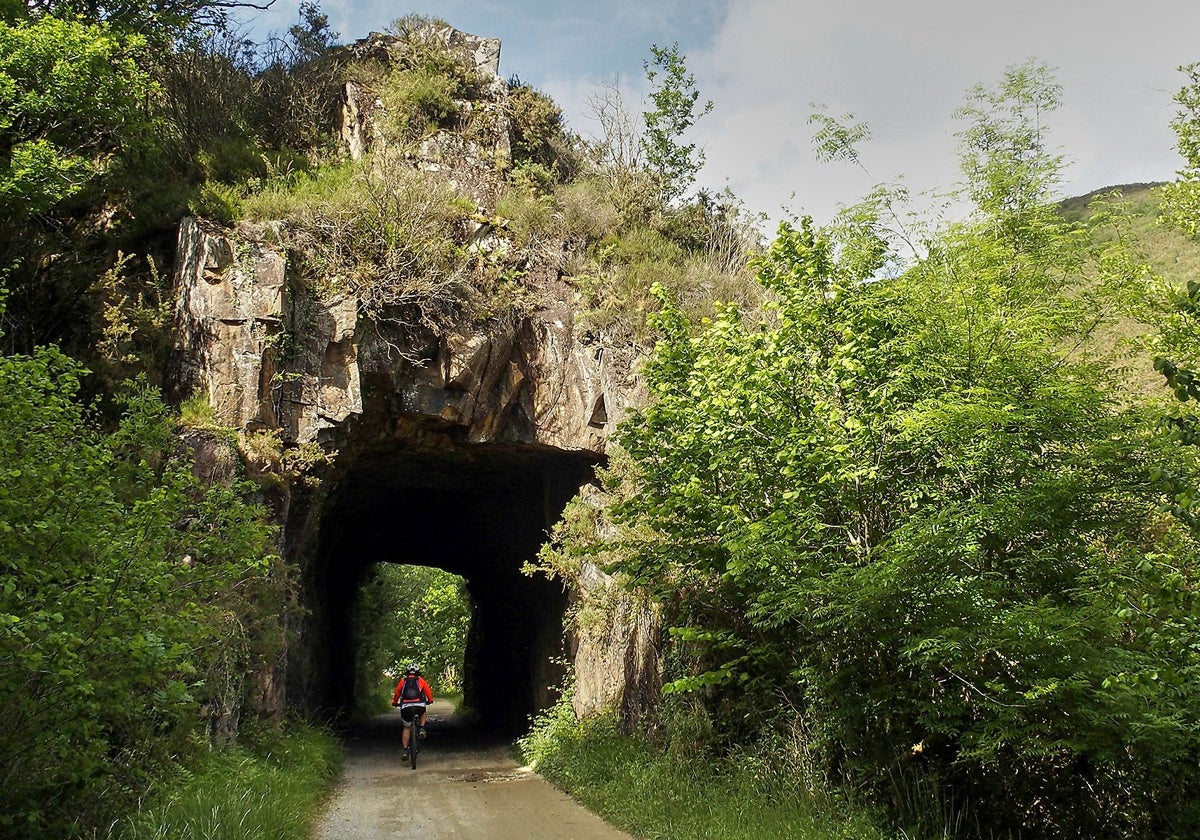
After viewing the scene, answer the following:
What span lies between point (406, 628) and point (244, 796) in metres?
39.6

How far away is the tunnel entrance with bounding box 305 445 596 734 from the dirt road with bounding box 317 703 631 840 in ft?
7.38

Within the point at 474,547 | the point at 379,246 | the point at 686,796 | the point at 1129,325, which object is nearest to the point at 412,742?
the point at 686,796

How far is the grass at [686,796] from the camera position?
7.18 meters

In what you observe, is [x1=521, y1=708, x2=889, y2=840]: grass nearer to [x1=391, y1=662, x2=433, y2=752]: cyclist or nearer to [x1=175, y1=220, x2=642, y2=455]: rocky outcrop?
[x1=391, y1=662, x2=433, y2=752]: cyclist

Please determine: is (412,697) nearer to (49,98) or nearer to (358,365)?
(358,365)

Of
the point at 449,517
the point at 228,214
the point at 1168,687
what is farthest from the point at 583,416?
the point at 1168,687

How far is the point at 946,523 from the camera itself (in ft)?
21.1

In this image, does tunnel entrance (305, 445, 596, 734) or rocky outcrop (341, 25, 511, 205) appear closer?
tunnel entrance (305, 445, 596, 734)

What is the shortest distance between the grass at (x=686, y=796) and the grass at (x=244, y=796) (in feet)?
10.4

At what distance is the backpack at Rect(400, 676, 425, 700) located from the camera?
14.7 meters

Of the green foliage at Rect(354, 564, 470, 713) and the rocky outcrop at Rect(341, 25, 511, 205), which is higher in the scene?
the rocky outcrop at Rect(341, 25, 511, 205)

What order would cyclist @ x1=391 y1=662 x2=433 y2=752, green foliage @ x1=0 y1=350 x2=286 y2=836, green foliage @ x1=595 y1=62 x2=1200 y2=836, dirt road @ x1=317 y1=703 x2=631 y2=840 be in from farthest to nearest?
cyclist @ x1=391 y1=662 x2=433 y2=752 → dirt road @ x1=317 y1=703 x2=631 y2=840 → green foliage @ x1=595 y1=62 x2=1200 y2=836 → green foliage @ x1=0 y1=350 x2=286 y2=836

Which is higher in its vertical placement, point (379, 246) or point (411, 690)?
point (379, 246)

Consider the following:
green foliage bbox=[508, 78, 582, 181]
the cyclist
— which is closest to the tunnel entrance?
the cyclist
